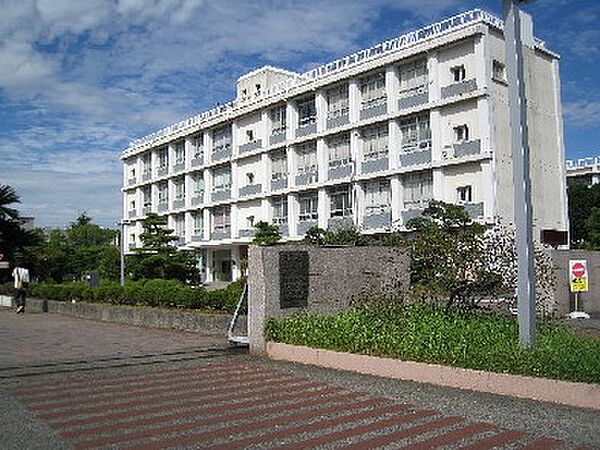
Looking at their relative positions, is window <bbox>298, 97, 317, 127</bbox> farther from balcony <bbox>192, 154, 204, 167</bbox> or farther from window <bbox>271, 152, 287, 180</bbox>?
balcony <bbox>192, 154, 204, 167</bbox>

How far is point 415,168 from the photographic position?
3400 cm

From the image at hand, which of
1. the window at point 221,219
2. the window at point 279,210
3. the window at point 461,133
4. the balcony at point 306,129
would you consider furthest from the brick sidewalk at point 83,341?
the window at point 221,219

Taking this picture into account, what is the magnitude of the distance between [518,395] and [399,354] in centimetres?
197

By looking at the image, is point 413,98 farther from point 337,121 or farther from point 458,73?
point 337,121

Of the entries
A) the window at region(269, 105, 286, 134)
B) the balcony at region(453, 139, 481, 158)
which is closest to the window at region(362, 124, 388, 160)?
the balcony at region(453, 139, 481, 158)

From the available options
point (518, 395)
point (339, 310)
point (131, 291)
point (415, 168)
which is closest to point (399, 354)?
point (518, 395)

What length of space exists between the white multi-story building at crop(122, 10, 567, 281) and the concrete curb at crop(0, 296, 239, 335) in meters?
16.3

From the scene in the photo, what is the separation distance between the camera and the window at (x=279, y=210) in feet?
143

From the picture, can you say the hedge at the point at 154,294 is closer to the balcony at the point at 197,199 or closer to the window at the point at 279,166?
the window at the point at 279,166

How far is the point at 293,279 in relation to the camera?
11.9 metres

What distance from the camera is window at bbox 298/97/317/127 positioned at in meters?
41.2

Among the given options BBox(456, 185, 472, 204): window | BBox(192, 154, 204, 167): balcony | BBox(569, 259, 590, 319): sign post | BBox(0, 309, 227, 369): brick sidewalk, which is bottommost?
BBox(0, 309, 227, 369): brick sidewalk

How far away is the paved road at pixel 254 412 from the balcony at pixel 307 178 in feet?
100.0

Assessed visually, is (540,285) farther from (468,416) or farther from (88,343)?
(88,343)
